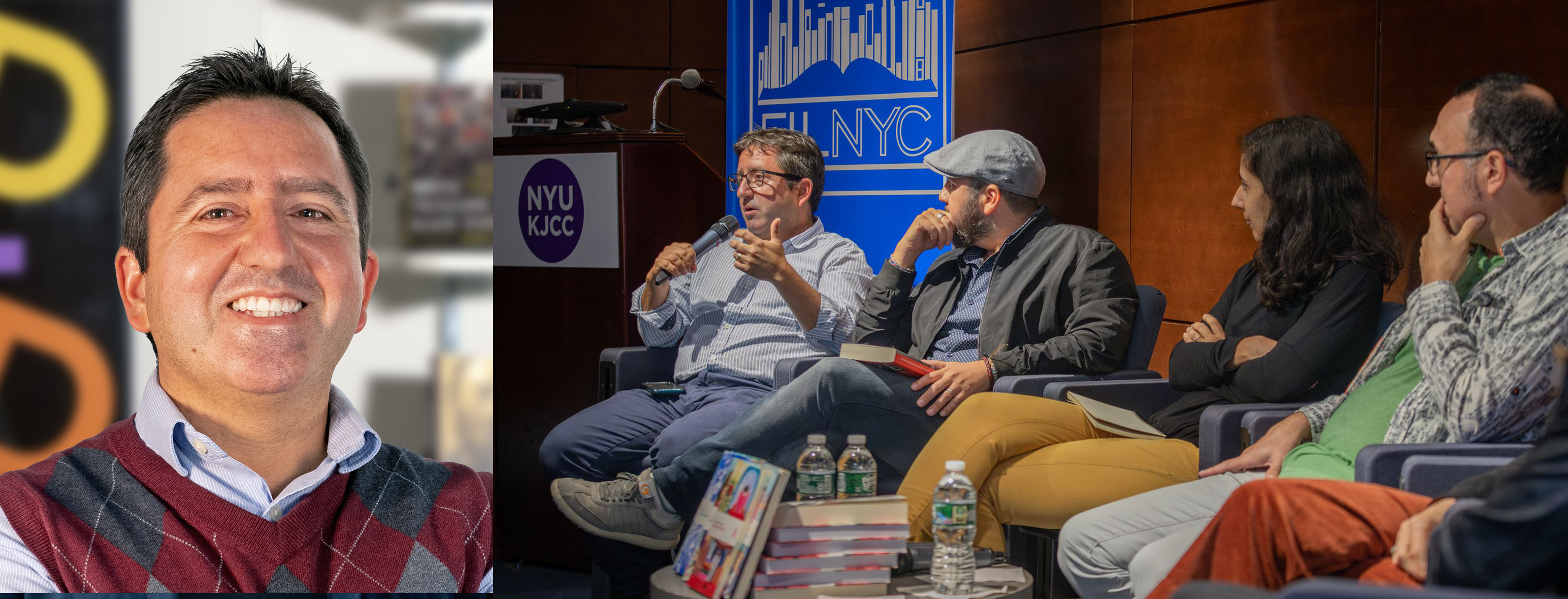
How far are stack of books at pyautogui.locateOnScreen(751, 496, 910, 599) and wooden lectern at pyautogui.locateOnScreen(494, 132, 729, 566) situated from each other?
44.9 inches

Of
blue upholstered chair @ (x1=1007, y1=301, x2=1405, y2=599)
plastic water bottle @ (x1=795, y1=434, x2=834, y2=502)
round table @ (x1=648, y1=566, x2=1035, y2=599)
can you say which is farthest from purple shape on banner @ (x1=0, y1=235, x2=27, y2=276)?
blue upholstered chair @ (x1=1007, y1=301, x2=1405, y2=599)

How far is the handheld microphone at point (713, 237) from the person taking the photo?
3.54m

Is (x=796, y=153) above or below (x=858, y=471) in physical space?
above

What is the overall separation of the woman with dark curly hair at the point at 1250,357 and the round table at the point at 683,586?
0.62 feet

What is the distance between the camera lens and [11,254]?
7.77ft

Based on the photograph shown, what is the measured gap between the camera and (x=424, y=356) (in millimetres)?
2510

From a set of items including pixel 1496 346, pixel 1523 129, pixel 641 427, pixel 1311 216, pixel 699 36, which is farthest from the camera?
pixel 699 36

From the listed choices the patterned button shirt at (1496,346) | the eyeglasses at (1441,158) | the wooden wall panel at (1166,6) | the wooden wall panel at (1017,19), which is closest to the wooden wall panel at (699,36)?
the wooden wall panel at (1017,19)

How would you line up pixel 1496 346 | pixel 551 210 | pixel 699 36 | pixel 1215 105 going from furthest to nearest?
1. pixel 699 36
2. pixel 551 210
3. pixel 1215 105
4. pixel 1496 346

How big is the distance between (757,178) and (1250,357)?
4.86 feet

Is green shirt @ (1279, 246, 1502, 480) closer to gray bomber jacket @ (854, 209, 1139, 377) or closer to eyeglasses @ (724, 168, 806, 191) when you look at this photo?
gray bomber jacket @ (854, 209, 1139, 377)

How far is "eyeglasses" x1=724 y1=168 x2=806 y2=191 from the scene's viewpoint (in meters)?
3.54

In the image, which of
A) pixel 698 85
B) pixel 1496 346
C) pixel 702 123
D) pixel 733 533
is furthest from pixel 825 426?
pixel 1496 346

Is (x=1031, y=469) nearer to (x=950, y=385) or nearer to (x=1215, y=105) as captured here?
(x=950, y=385)
